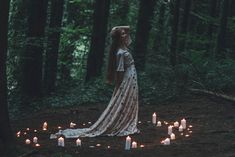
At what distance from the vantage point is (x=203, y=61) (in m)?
18.4

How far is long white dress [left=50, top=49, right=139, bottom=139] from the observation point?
1208 cm

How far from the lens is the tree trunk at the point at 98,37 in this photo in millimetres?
21266

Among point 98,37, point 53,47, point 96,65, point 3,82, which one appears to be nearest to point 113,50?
point 3,82

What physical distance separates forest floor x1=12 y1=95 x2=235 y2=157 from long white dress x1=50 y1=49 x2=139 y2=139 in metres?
0.32

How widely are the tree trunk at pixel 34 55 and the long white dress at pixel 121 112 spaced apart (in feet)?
21.1

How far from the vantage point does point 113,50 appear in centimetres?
1244

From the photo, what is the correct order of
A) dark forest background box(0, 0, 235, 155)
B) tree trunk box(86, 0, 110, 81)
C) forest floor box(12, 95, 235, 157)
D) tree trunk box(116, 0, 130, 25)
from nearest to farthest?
1. forest floor box(12, 95, 235, 157)
2. dark forest background box(0, 0, 235, 155)
3. tree trunk box(86, 0, 110, 81)
4. tree trunk box(116, 0, 130, 25)

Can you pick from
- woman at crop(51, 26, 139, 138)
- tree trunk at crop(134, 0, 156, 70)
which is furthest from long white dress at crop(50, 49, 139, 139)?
tree trunk at crop(134, 0, 156, 70)

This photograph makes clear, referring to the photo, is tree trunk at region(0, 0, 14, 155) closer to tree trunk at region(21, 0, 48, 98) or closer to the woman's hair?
the woman's hair

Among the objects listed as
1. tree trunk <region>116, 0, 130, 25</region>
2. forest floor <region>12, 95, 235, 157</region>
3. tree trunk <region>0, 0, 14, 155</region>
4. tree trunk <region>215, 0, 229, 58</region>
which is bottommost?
forest floor <region>12, 95, 235, 157</region>

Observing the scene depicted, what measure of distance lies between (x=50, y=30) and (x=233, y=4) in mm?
12278

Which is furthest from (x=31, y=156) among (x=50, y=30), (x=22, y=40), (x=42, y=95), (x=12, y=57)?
(x=50, y=30)

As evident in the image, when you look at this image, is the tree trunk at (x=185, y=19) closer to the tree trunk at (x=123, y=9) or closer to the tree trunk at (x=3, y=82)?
the tree trunk at (x=123, y=9)

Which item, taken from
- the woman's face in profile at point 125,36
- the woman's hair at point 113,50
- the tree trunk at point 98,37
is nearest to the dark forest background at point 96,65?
the tree trunk at point 98,37
